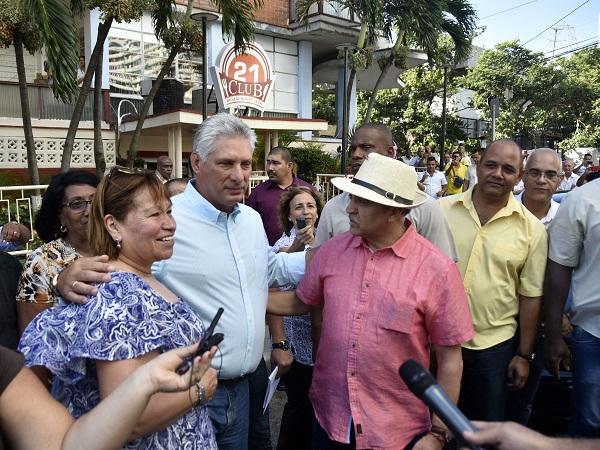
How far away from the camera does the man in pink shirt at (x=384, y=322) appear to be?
2174 mm

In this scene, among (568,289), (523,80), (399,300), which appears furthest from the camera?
(523,80)

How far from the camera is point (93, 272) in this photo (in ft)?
5.60

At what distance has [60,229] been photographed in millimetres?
2910

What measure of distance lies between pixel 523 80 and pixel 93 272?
1246 inches

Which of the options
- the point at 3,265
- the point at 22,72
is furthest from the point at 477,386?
the point at 22,72

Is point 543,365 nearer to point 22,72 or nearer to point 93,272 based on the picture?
point 93,272

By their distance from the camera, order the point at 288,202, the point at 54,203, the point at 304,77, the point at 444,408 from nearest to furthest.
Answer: the point at 444,408 → the point at 54,203 → the point at 288,202 → the point at 304,77

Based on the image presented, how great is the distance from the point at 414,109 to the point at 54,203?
2862 cm

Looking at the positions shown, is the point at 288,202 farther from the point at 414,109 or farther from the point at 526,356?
the point at 414,109

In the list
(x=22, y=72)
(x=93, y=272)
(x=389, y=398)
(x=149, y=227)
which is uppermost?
(x=22, y=72)

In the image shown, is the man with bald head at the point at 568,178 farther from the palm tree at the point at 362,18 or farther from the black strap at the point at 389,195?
→ the black strap at the point at 389,195

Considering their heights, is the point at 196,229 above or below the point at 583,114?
below

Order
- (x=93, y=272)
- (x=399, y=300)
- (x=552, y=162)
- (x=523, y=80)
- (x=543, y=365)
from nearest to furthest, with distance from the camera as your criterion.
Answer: (x=93, y=272) → (x=399, y=300) → (x=543, y=365) → (x=552, y=162) → (x=523, y=80)

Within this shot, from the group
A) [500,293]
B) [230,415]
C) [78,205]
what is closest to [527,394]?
[500,293]
